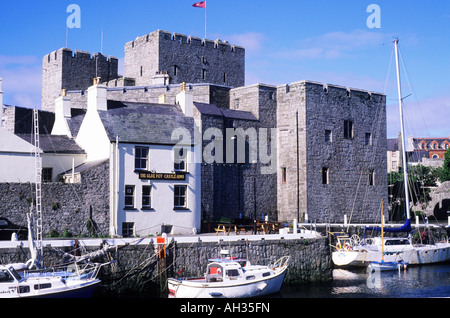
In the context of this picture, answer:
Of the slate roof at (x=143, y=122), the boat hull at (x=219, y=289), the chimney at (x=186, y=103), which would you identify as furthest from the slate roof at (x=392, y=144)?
the boat hull at (x=219, y=289)

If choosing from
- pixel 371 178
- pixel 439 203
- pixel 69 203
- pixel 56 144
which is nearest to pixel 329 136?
pixel 371 178

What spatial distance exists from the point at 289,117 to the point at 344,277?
1421 cm

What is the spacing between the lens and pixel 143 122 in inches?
1307

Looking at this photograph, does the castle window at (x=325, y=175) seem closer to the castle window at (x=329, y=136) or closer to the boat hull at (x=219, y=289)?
the castle window at (x=329, y=136)

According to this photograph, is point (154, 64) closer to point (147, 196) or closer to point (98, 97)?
point (98, 97)

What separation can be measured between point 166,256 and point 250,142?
53.2 feet

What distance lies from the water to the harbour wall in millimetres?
1249

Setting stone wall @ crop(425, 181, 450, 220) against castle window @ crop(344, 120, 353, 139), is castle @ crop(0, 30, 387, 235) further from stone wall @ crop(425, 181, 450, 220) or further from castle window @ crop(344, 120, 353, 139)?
stone wall @ crop(425, 181, 450, 220)

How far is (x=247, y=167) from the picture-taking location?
1553 inches

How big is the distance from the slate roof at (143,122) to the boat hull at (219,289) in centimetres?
1071

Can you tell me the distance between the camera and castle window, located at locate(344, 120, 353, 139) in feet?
139

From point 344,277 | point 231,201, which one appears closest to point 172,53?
point 231,201

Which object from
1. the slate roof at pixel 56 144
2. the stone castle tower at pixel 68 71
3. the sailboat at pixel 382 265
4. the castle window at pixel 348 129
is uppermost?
the stone castle tower at pixel 68 71

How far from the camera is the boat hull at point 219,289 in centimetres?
2227
